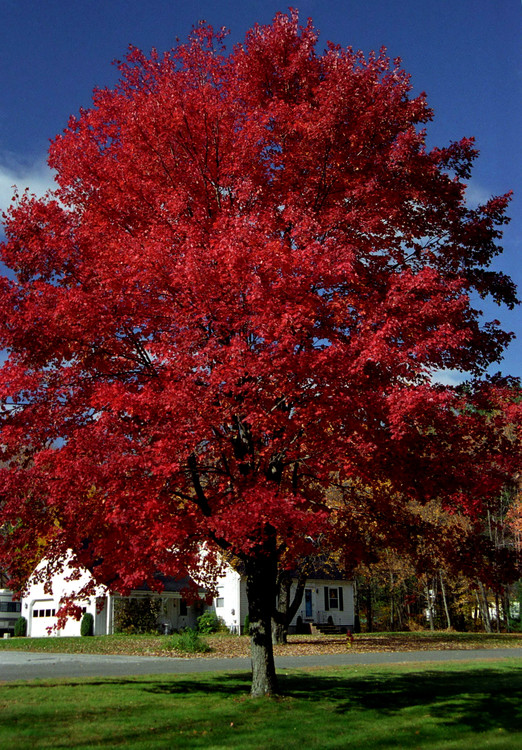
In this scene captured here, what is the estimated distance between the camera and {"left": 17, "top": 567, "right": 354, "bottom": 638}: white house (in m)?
40.8

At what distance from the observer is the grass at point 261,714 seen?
9951mm

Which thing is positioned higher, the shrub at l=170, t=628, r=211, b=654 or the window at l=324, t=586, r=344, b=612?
the shrub at l=170, t=628, r=211, b=654

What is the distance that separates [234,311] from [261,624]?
688 cm

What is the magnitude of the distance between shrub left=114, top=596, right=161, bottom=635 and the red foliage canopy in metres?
29.0

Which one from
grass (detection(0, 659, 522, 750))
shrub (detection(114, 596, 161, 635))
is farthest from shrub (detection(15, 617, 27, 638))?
grass (detection(0, 659, 522, 750))

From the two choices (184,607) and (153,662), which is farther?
(184,607)

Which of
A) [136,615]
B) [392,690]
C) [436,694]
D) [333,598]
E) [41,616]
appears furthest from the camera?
[333,598]

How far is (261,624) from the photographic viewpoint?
1371 cm

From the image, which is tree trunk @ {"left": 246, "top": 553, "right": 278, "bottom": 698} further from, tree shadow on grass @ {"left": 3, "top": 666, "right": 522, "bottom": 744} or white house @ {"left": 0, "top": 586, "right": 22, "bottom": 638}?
white house @ {"left": 0, "top": 586, "right": 22, "bottom": 638}

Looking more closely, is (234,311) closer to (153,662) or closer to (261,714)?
(261,714)

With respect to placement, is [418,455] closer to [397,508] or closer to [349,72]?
[397,508]

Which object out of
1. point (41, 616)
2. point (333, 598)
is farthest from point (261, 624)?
point (333, 598)

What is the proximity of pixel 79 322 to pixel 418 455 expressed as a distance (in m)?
6.19

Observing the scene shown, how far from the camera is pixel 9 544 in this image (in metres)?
12.0
